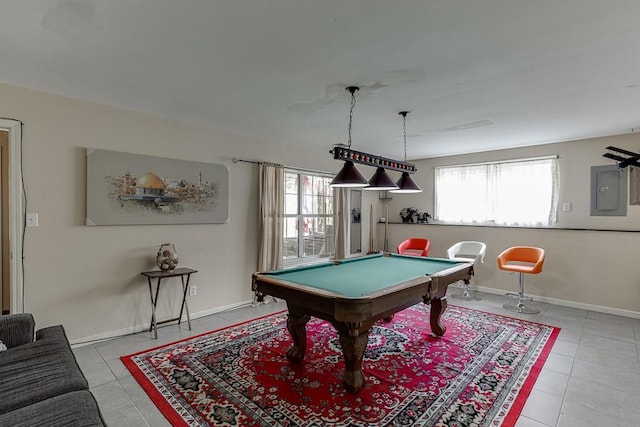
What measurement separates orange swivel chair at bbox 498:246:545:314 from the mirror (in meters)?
2.63

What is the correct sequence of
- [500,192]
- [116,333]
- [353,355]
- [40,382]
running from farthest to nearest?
[500,192]
[116,333]
[353,355]
[40,382]

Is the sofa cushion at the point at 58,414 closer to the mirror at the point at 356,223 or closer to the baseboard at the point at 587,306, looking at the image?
the mirror at the point at 356,223

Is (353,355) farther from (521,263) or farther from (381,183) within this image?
(521,263)

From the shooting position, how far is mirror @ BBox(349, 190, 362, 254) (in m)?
6.54

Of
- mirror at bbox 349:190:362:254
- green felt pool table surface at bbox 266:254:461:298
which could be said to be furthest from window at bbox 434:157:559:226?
green felt pool table surface at bbox 266:254:461:298

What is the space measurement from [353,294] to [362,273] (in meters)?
0.83

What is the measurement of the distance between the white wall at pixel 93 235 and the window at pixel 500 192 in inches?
161

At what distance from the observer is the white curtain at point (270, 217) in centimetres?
468

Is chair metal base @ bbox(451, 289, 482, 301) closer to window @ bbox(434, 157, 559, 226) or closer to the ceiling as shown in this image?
window @ bbox(434, 157, 559, 226)

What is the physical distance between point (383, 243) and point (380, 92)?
440cm

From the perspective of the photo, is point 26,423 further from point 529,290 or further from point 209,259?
point 529,290

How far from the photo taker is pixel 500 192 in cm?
548

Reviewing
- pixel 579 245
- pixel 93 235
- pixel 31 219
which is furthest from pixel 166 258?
pixel 579 245

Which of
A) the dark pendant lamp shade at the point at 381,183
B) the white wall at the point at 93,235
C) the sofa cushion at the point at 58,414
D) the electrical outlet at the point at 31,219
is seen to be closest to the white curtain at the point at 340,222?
the white wall at the point at 93,235
